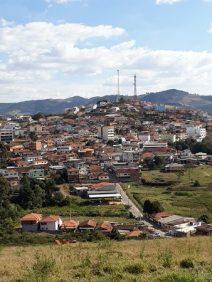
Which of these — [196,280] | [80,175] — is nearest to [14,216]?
[80,175]

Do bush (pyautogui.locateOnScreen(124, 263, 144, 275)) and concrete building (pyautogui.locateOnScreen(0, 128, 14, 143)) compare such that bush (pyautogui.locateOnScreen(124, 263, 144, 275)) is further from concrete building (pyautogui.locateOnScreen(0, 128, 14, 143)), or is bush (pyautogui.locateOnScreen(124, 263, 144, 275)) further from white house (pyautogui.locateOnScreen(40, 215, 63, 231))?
concrete building (pyautogui.locateOnScreen(0, 128, 14, 143))

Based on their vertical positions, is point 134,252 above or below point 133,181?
above

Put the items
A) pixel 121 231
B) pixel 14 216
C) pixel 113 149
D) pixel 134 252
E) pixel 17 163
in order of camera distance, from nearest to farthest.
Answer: pixel 134 252, pixel 121 231, pixel 14 216, pixel 17 163, pixel 113 149

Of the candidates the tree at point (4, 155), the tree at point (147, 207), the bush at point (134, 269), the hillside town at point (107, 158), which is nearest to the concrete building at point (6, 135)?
the hillside town at point (107, 158)

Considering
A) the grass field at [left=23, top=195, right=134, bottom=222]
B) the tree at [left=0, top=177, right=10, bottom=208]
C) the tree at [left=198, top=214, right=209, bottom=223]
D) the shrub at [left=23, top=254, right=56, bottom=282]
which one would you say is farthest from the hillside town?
the shrub at [left=23, top=254, right=56, bottom=282]

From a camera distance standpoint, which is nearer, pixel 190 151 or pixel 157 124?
pixel 190 151

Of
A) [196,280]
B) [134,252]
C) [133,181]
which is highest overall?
[196,280]

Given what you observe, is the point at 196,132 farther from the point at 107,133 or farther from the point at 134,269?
the point at 134,269

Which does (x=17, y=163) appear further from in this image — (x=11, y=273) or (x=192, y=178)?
(x=11, y=273)
